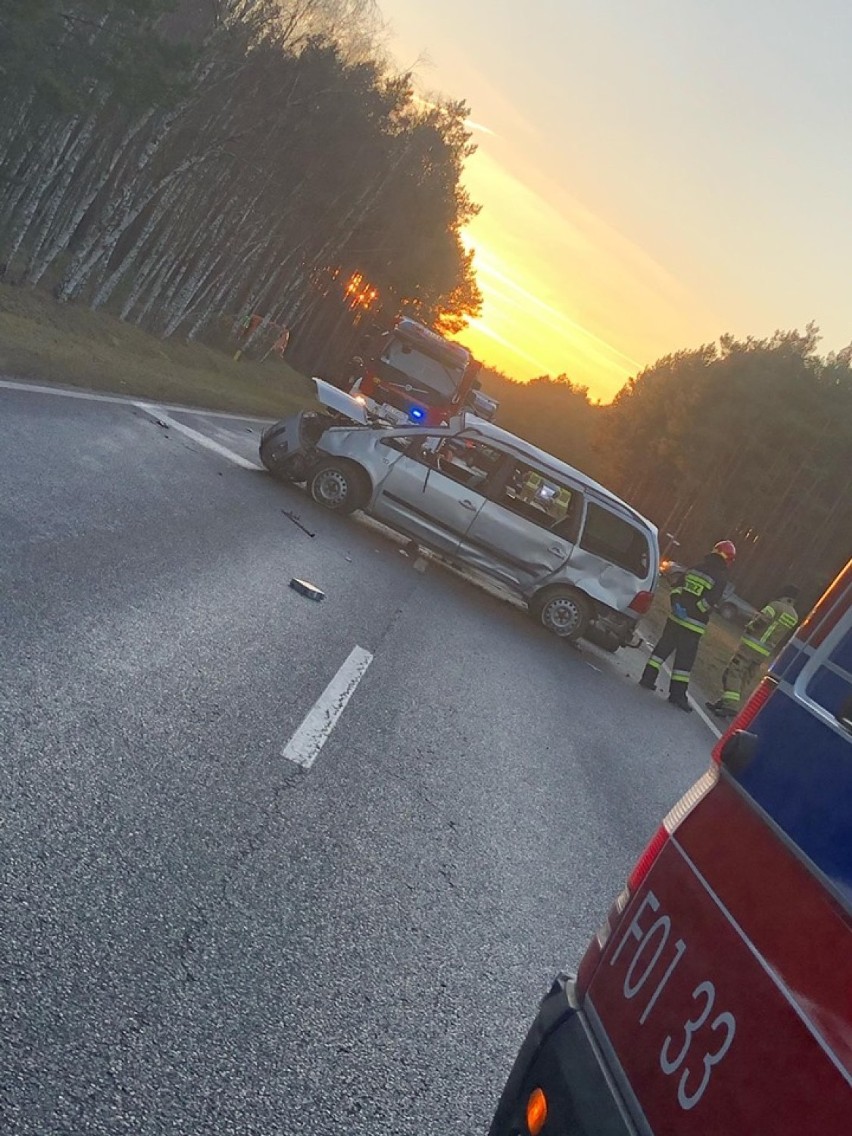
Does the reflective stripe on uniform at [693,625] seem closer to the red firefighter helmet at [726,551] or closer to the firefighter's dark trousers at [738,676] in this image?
the red firefighter helmet at [726,551]

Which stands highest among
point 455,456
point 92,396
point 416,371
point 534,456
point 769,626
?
point 416,371

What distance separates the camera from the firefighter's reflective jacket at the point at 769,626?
1395 cm

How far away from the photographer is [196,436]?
603 inches

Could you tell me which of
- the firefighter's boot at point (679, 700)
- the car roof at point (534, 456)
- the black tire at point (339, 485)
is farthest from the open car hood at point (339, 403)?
the firefighter's boot at point (679, 700)

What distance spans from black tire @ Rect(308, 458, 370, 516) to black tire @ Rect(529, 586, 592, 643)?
98.8 inches

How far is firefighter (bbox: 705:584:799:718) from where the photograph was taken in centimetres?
1398

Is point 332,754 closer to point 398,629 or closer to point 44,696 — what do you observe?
point 44,696

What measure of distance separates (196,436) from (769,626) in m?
8.29

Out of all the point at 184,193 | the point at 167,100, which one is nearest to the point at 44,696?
the point at 167,100

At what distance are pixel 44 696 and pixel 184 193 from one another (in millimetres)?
36309

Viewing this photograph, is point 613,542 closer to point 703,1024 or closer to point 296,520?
point 296,520

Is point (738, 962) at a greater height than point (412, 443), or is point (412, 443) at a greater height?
point (412, 443)

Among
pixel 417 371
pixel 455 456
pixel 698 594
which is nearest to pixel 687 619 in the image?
pixel 698 594

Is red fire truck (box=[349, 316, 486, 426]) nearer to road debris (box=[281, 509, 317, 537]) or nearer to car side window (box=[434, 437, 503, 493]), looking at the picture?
car side window (box=[434, 437, 503, 493])
